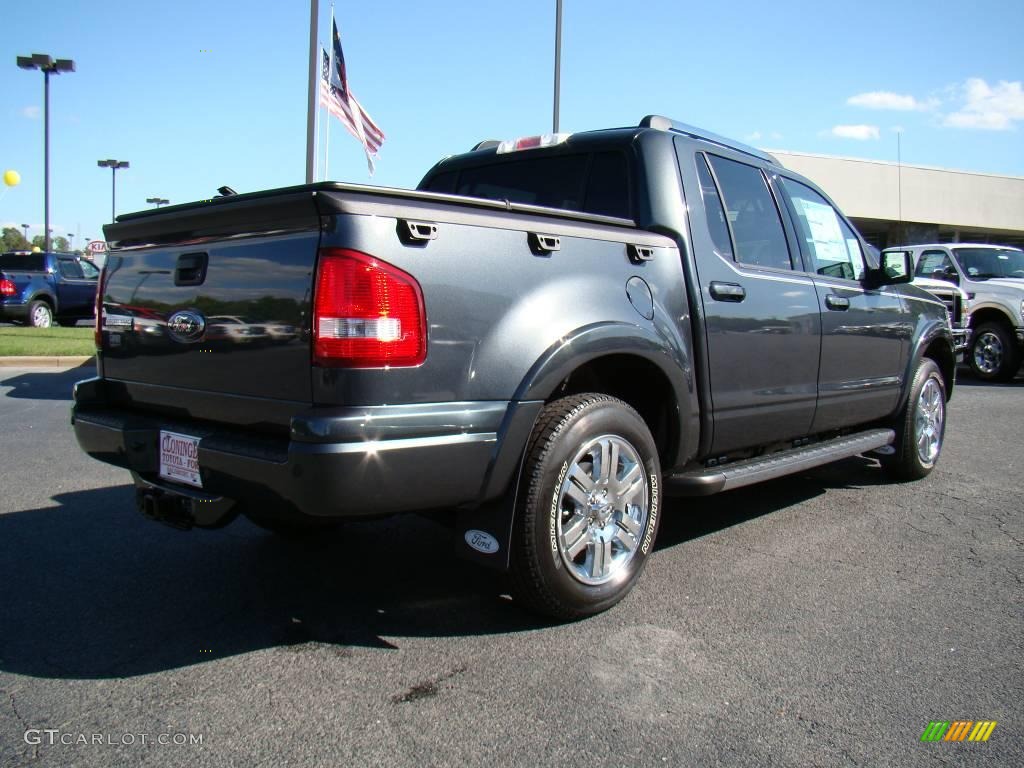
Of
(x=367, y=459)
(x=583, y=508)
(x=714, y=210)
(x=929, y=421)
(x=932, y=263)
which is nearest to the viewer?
(x=367, y=459)

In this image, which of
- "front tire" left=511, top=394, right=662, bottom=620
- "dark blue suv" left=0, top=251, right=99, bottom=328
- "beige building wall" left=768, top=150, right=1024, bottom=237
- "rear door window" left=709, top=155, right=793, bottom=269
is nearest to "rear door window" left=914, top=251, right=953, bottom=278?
"rear door window" left=709, top=155, right=793, bottom=269

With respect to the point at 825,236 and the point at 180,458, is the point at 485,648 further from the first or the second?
the point at 825,236

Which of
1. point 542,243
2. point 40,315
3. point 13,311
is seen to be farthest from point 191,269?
point 40,315

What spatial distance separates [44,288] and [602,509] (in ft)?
62.0

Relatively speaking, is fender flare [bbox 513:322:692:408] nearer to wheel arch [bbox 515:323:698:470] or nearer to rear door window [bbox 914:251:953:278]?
wheel arch [bbox 515:323:698:470]

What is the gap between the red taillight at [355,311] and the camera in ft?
8.61

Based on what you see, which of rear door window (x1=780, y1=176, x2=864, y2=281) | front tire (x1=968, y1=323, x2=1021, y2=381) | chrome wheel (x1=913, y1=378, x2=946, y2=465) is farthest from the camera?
front tire (x1=968, y1=323, x2=1021, y2=381)

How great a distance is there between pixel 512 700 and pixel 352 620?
894 mm

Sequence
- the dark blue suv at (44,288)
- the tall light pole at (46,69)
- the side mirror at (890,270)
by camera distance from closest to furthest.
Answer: the side mirror at (890,270) < the dark blue suv at (44,288) < the tall light pole at (46,69)

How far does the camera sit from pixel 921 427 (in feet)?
19.1

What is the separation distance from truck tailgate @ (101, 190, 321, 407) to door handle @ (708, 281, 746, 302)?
6.28ft

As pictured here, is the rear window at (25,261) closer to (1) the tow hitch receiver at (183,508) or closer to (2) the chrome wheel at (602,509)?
(1) the tow hitch receiver at (183,508)

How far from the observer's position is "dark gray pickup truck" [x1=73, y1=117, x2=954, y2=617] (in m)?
2.65

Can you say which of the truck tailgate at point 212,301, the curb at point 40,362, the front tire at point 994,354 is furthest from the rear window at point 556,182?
the front tire at point 994,354
